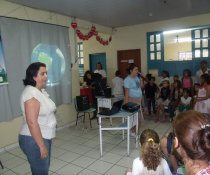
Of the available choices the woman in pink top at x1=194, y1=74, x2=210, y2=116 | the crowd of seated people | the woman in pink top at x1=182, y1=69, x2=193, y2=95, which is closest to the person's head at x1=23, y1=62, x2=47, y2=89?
the woman in pink top at x1=194, y1=74, x2=210, y2=116

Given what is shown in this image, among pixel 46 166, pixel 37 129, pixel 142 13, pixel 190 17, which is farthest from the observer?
pixel 190 17

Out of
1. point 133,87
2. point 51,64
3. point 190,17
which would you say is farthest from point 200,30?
point 51,64

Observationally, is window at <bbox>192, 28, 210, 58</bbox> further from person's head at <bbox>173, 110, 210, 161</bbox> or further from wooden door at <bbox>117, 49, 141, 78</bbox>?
person's head at <bbox>173, 110, 210, 161</bbox>

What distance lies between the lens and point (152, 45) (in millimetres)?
6453

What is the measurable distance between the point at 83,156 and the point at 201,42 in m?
4.56

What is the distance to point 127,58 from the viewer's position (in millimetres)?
6945

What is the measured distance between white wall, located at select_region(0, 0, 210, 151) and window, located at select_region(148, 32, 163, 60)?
184mm

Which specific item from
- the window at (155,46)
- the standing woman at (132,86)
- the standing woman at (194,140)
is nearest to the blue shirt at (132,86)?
the standing woman at (132,86)

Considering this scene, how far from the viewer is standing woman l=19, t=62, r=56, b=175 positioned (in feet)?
5.41

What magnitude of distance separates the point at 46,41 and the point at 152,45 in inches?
135

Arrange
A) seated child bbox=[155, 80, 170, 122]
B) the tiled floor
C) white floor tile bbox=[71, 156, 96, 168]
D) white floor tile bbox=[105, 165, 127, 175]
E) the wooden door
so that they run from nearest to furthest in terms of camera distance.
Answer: white floor tile bbox=[105, 165, 127, 175] < the tiled floor < white floor tile bbox=[71, 156, 96, 168] < seated child bbox=[155, 80, 170, 122] < the wooden door

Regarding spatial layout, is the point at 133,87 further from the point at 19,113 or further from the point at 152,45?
the point at 152,45

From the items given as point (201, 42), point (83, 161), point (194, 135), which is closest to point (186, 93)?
point (201, 42)

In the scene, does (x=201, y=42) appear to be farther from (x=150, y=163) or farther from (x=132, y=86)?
(x=150, y=163)
